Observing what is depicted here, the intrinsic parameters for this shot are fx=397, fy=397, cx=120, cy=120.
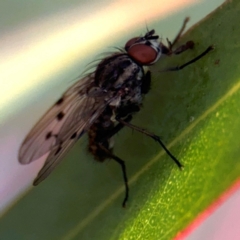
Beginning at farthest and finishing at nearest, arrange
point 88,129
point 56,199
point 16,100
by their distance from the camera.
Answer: point 16,100
point 88,129
point 56,199

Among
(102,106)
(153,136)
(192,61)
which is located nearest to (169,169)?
(153,136)

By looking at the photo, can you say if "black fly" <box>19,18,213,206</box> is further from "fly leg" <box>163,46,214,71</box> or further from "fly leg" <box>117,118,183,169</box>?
"fly leg" <box>163,46,214,71</box>

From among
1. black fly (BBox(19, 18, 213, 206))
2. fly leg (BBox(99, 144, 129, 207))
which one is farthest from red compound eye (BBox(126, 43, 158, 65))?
fly leg (BBox(99, 144, 129, 207))

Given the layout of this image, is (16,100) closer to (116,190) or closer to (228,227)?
(116,190)

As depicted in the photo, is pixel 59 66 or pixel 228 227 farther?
pixel 59 66

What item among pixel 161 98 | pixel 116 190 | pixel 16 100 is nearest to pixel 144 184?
pixel 116 190
